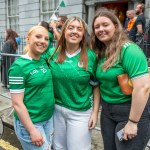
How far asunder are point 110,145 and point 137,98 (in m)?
0.74

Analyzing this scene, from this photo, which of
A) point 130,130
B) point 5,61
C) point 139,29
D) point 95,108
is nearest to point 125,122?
point 130,130

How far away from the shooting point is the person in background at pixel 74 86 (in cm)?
244

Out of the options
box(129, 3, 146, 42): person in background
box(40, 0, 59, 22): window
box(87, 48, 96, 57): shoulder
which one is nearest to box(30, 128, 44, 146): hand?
box(87, 48, 96, 57): shoulder

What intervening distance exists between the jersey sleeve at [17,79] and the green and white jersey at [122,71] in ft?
2.46

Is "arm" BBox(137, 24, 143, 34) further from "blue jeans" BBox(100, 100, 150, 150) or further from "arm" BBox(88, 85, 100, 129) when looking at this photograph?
"blue jeans" BBox(100, 100, 150, 150)

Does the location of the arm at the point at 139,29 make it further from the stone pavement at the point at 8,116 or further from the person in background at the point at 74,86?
the person in background at the point at 74,86

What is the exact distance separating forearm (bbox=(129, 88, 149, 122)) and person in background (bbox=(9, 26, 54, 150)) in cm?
81

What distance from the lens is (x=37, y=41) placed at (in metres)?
2.27

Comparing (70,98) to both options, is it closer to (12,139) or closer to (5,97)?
(12,139)

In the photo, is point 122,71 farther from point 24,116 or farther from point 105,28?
point 24,116

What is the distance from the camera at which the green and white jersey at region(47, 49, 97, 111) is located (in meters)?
2.42

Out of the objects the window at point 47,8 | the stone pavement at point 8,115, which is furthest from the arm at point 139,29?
the window at point 47,8

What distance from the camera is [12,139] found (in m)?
4.07

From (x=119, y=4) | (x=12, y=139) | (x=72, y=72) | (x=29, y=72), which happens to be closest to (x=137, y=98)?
(x=72, y=72)
